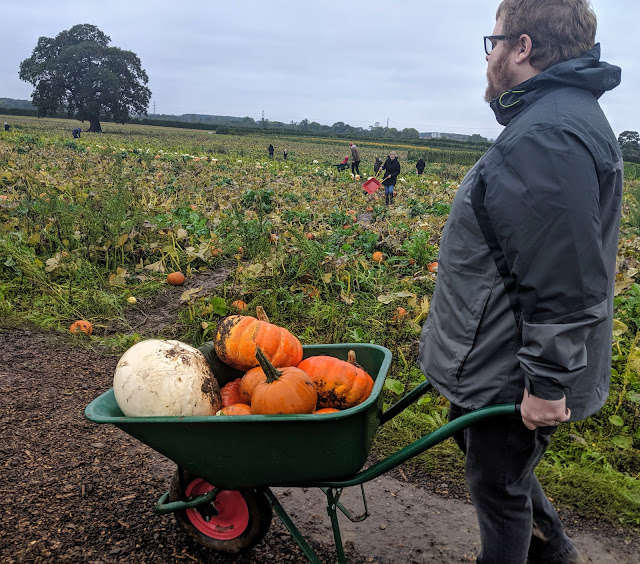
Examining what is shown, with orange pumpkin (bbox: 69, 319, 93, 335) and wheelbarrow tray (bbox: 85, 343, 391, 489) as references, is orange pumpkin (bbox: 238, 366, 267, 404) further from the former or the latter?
orange pumpkin (bbox: 69, 319, 93, 335)

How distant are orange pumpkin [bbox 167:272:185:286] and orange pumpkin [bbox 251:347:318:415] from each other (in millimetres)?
4148

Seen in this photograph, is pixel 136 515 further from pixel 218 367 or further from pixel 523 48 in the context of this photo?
pixel 523 48

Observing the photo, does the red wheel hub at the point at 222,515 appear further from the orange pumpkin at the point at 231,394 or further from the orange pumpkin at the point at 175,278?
the orange pumpkin at the point at 175,278

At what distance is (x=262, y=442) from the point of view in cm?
195

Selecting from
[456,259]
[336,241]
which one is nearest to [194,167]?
[336,241]

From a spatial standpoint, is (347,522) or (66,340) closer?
(347,522)

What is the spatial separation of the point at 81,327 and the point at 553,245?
4.61m

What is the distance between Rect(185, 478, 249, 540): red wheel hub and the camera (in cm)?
245

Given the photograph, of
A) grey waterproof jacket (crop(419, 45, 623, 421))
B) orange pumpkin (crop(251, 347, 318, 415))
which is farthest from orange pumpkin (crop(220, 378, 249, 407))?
grey waterproof jacket (crop(419, 45, 623, 421))

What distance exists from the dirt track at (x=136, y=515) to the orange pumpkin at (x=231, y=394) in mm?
822

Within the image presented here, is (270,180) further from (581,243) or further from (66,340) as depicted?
(581,243)

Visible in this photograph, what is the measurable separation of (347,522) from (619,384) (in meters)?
2.39

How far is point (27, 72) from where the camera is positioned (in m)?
60.0

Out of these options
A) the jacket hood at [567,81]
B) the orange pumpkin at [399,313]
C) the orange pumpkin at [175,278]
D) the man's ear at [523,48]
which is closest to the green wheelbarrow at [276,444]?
the jacket hood at [567,81]
